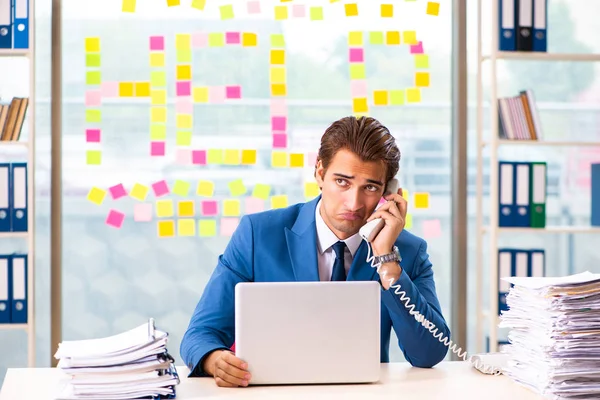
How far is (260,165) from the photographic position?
12.8 feet

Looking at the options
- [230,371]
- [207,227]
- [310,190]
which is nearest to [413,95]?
[310,190]

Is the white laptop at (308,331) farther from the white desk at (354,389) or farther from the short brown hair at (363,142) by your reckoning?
the short brown hair at (363,142)

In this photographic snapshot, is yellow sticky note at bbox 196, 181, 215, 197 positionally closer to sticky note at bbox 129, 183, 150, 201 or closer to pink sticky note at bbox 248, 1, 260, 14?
sticky note at bbox 129, 183, 150, 201

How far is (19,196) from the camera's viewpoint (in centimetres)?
348

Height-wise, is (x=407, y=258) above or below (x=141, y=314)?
above

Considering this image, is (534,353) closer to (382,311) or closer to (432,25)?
(382,311)

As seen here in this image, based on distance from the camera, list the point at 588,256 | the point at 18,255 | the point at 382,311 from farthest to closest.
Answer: the point at 588,256
the point at 18,255
the point at 382,311

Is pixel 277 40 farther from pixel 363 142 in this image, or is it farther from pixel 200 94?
pixel 363 142

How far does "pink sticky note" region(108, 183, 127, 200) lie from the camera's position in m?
3.84

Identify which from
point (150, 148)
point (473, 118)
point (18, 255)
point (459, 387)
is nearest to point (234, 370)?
point (459, 387)

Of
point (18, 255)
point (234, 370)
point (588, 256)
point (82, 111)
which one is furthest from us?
point (588, 256)

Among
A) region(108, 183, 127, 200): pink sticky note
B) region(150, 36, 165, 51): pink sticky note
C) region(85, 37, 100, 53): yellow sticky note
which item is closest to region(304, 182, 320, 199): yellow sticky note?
region(108, 183, 127, 200): pink sticky note

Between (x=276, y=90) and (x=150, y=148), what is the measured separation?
0.67 metres

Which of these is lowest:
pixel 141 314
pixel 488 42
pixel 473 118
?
pixel 141 314
